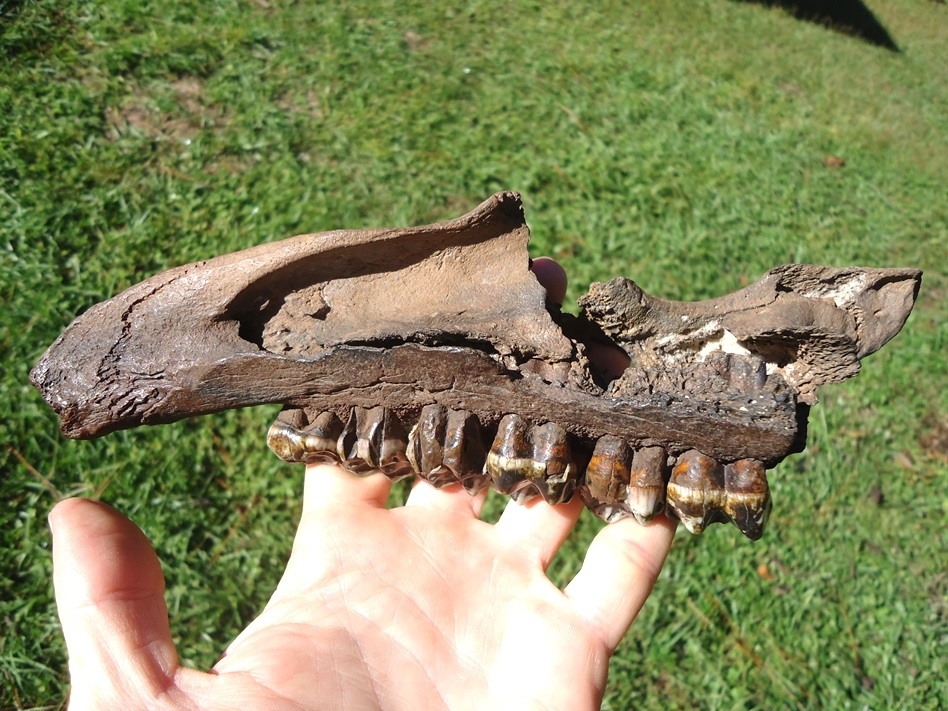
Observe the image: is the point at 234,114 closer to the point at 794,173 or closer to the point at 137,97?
the point at 137,97

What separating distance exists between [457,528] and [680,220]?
2835 millimetres

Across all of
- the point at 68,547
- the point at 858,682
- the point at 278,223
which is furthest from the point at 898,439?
the point at 68,547

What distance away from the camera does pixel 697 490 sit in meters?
1.82

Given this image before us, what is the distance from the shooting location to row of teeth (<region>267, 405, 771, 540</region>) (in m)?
1.83

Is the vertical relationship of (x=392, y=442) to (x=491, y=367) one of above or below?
below

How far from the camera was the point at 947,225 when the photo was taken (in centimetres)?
535

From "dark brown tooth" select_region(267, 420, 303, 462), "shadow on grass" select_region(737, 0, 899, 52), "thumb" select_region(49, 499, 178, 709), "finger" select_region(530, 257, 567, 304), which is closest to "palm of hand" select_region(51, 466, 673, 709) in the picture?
"thumb" select_region(49, 499, 178, 709)

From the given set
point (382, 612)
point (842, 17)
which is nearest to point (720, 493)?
point (382, 612)

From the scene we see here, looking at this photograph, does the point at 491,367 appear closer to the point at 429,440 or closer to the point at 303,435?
the point at 429,440

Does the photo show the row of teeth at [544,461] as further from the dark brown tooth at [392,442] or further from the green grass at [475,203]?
the green grass at [475,203]

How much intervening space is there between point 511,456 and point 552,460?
0.11 m

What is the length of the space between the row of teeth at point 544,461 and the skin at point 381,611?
392mm

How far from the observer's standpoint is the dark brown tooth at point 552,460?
6.12 feet

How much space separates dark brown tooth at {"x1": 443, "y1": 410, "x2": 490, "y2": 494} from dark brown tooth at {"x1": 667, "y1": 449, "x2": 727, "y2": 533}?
0.53 metres
